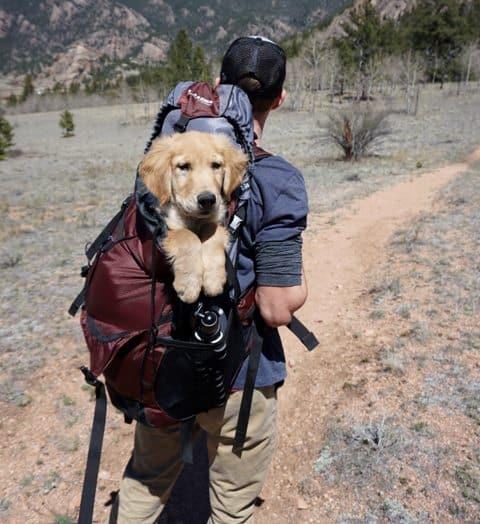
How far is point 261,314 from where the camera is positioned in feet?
5.63

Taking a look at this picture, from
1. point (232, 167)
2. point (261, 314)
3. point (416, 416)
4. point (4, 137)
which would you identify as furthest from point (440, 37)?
point (261, 314)

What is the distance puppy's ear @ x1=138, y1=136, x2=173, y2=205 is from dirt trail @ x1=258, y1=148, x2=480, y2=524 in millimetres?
2246

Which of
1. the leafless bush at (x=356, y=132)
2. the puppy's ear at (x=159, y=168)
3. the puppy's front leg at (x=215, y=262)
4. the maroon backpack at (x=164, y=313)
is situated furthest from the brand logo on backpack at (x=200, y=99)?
the leafless bush at (x=356, y=132)

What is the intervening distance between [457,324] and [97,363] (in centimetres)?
424

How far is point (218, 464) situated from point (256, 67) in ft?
5.45

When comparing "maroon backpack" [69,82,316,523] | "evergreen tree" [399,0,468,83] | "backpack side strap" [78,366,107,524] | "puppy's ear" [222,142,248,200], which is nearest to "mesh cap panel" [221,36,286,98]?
"maroon backpack" [69,82,316,523]

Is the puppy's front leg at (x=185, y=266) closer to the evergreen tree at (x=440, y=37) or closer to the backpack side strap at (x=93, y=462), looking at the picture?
the backpack side strap at (x=93, y=462)

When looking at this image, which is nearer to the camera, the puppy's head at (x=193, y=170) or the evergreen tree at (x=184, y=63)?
the puppy's head at (x=193, y=170)

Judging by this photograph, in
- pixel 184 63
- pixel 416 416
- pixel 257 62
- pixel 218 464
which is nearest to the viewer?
pixel 257 62

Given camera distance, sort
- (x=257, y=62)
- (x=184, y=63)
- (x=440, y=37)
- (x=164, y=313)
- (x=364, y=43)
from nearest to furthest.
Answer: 1. (x=164, y=313)
2. (x=257, y=62)
3. (x=440, y=37)
4. (x=184, y=63)
5. (x=364, y=43)

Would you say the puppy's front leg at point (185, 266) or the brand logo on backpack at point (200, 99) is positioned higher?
the brand logo on backpack at point (200, 99)

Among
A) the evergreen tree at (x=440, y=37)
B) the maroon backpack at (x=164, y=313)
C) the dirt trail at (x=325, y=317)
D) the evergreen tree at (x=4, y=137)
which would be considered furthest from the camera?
the evergreen tree at (x=440, y=37)

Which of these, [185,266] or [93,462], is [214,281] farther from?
[93,462]

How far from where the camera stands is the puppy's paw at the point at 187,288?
1.50m
